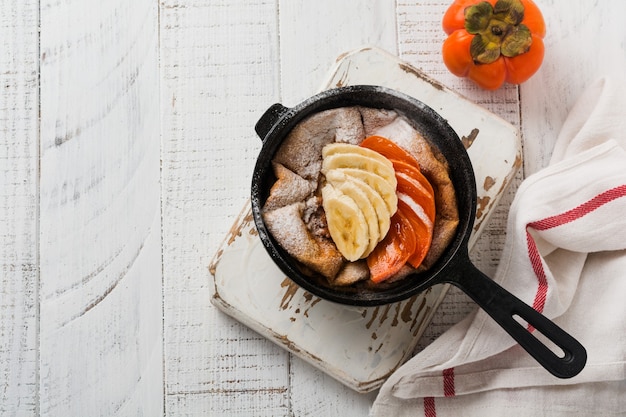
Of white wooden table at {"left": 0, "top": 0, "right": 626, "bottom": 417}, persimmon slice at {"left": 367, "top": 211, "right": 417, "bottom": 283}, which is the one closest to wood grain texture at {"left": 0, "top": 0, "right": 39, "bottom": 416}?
white wooden table at {"left": 0, "top": 0, "right": 626, "bottom": 417}

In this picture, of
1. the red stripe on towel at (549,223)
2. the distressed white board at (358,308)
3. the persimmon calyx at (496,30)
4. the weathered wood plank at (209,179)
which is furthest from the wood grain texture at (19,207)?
the red stripe on towel at (549,223)

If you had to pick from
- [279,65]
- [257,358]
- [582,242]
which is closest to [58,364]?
[257,358]

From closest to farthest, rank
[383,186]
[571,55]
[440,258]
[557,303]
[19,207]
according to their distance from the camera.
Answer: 1. [383,186]
2. [440,258]
3. [557,303]
4. [19,207]
5. [571,55]

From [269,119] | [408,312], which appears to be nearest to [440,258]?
[408,312]

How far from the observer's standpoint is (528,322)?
1.87 m

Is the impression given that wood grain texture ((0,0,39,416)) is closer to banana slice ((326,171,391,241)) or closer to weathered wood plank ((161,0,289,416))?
weathered wood plank ((161,0,289,416))

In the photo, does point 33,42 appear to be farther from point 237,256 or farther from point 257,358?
point 257,358

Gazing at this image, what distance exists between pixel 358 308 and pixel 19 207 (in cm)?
122

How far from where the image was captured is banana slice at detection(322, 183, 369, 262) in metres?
1.82

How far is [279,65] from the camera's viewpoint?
7.98ft

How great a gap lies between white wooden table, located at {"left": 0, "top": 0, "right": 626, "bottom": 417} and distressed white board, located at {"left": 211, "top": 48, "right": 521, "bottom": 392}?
0.14 meters

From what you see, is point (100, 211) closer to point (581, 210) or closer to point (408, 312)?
point (408, 312)

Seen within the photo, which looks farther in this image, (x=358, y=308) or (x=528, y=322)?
(x=358, y=308)

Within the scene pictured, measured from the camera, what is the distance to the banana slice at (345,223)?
1816 millimetres
